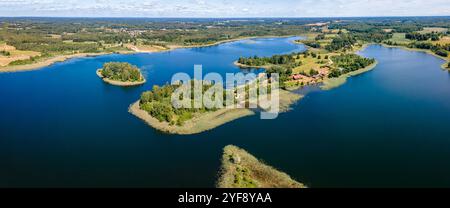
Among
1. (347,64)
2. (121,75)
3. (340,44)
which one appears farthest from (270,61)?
(340,44)

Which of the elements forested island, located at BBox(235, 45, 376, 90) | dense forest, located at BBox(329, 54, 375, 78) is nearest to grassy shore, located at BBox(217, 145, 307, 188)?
forested island, located at BBox(235, 45, 376, 90)

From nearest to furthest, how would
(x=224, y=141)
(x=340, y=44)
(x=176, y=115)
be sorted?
(x=224, y=141) < (x=176, y=115) < (x=340, y=44)

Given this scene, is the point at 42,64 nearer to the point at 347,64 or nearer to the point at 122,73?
the point at 122,73

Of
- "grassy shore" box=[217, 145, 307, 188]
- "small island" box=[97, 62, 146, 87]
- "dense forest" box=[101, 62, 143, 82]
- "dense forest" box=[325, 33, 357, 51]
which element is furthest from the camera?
"dense forest" box=[325, 33, 357, 51]

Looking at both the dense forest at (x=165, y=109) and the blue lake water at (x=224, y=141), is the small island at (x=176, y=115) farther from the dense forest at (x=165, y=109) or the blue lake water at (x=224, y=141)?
the blue lake water at (x=224, y=141)

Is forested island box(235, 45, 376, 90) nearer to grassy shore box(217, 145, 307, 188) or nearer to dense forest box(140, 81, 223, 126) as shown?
dense forest box(140, 81, 223, 126)

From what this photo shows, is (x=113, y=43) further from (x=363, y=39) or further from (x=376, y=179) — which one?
(x=376, y=179)

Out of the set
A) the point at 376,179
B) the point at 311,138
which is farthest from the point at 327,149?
the point at 376,179
